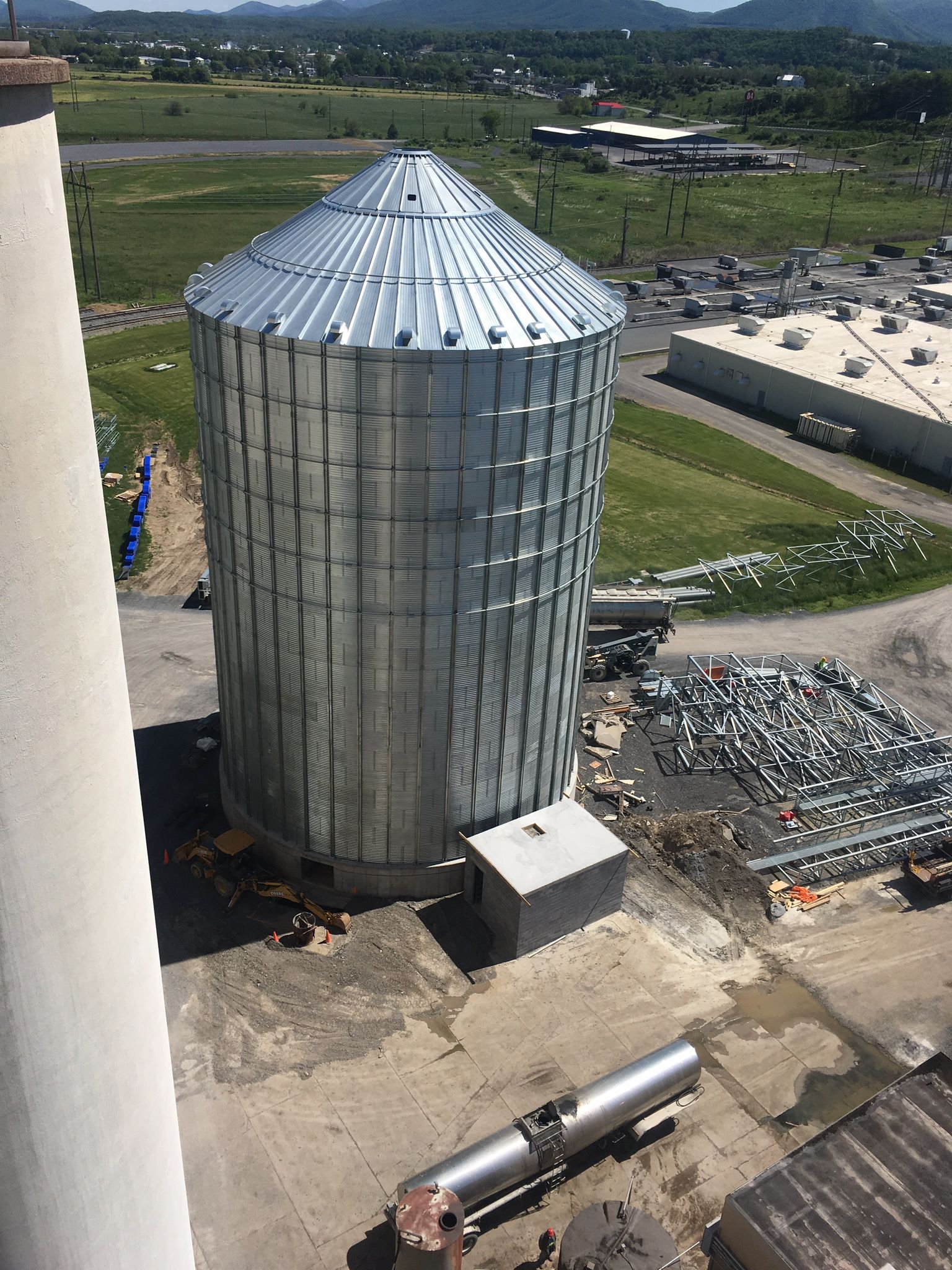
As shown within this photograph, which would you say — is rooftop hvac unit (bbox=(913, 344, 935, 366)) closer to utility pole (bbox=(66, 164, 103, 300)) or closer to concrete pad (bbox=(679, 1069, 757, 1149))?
concrete pad (bbox=(679, 1069, 757, 1149))

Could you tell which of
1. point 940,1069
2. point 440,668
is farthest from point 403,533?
point 940,1069

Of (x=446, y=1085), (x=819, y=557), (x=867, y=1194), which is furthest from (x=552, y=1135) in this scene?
(x=819, y=557)

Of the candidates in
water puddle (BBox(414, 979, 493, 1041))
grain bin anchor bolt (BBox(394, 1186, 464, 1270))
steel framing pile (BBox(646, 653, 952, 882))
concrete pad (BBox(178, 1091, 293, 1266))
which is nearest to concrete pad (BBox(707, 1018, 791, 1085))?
water puddle (BBox(414, 979, 493, 1041))

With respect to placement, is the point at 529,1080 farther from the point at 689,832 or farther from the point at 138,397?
the point at 138,397

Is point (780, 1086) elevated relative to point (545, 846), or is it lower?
lower

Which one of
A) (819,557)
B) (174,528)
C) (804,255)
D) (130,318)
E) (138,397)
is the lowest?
(174,528)

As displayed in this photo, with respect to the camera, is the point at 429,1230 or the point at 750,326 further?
the point at 750,326
